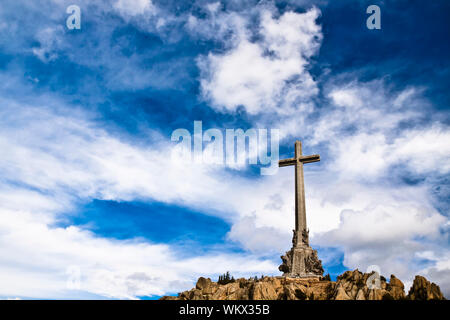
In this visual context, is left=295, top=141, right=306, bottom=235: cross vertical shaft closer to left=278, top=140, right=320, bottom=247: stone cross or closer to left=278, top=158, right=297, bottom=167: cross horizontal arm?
left=278, top=140, right=320, bottom=247: stone cross

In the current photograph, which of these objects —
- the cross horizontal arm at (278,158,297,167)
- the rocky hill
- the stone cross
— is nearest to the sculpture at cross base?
the stone cross

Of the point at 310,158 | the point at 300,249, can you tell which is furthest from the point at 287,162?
the point at 300,249

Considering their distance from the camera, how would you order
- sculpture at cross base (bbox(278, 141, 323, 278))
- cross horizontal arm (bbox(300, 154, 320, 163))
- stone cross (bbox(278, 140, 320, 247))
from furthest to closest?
cross horizontal arm (bbox(300, 154, 320, 163)) < stone cross (bbox(278, 140, 320, 247)) < sculpture at cross base (bbox(278, 141, 323, 278))

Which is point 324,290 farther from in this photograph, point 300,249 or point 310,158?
point 310,158

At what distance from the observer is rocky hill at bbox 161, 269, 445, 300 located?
24.8 metres

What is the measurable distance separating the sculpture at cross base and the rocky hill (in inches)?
97.3

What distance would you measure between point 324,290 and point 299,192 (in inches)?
486

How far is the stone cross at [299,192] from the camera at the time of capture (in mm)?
38656

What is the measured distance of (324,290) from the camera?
30812 mm

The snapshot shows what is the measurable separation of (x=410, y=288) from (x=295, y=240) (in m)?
14.5
